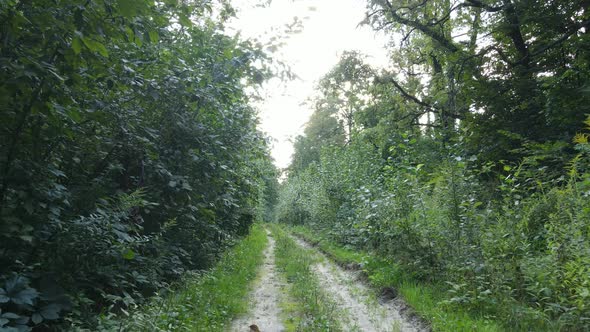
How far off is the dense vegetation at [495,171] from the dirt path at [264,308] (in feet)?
8.35

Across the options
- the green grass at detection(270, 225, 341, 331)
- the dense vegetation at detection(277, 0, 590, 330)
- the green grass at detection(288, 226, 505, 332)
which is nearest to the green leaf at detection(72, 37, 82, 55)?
the green grass at detection(270, 225, 341, 331)

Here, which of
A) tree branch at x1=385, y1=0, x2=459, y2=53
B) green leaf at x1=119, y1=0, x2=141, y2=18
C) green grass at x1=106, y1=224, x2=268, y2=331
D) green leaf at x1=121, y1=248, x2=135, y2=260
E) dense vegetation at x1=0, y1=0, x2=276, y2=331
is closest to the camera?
green leaf at x1=119, y1=0, x2=141, y2=18

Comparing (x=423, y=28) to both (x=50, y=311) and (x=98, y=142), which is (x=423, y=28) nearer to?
(x=98, y=142)

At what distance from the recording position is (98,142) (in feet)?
14.7

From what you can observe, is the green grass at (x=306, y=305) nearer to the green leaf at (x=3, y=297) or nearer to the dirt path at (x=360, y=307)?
the dirt path at (x=360, y=307)

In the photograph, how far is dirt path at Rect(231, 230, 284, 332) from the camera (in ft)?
17.4

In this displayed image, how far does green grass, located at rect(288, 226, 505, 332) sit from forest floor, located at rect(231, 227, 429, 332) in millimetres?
194

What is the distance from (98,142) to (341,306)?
4477 millimetres

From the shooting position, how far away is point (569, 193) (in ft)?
16.5

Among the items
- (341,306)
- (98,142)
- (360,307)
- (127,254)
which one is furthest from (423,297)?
(98,142)

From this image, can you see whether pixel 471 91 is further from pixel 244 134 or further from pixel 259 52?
pixel 259 52

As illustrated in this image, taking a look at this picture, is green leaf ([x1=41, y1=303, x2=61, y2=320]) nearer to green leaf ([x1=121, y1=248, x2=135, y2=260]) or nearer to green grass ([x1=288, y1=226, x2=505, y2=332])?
green leaf ([x1=121, y1=248, x2=135, y2=260])

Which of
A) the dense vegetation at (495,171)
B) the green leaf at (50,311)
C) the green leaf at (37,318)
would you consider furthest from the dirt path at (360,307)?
the green leaf at (37,318)

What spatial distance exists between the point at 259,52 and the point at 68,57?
2545 millimetres
